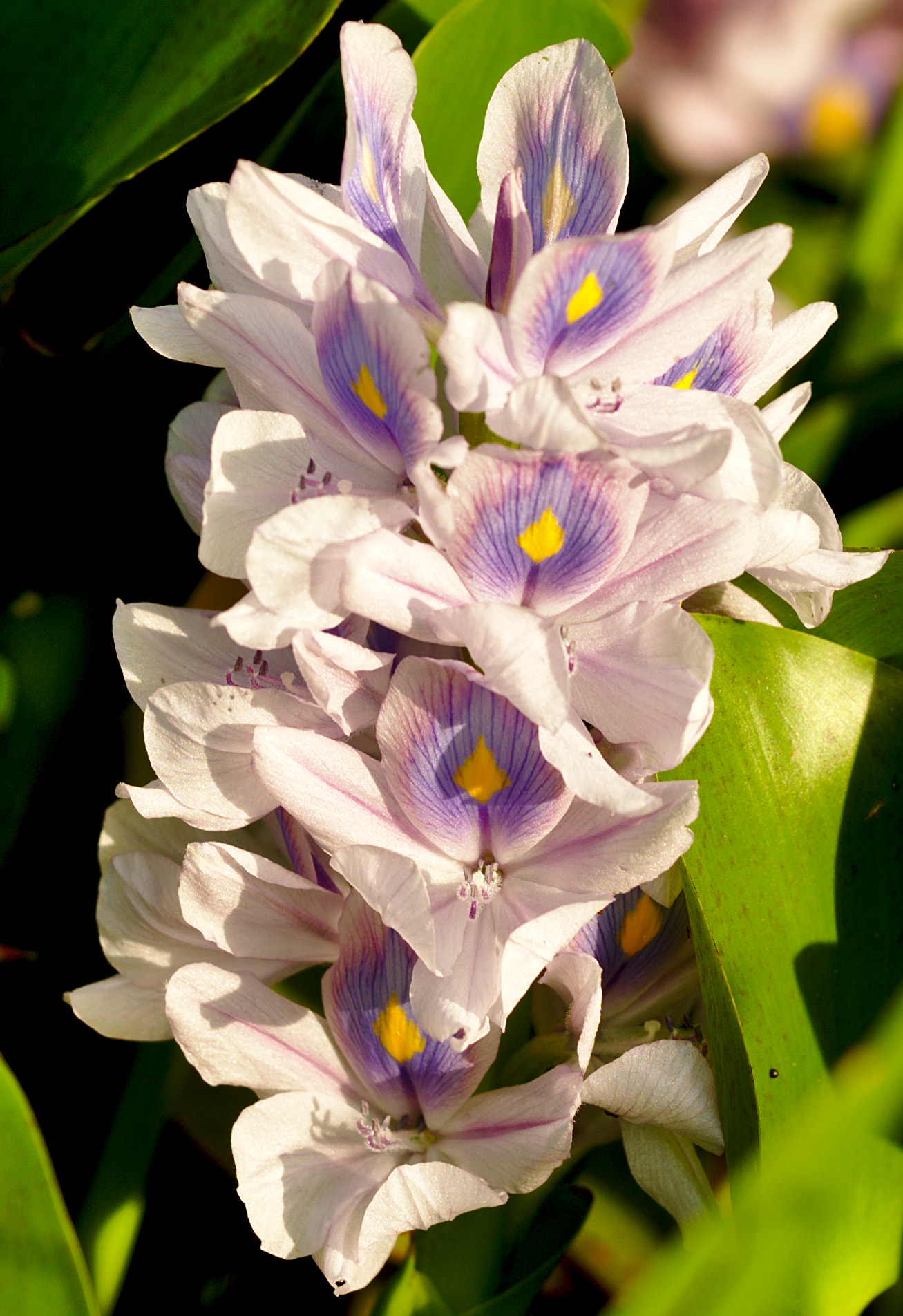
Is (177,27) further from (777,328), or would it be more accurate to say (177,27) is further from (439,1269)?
(439,1269)

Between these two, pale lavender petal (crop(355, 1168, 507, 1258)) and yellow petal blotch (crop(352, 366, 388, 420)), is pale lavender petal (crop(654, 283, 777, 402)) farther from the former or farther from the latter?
pale lavender petal (crop(355, 1168, 507, 1258))

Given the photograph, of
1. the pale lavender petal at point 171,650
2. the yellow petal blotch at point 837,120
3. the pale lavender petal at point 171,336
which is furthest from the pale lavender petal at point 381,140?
the yellow petal blotch at point 837,120

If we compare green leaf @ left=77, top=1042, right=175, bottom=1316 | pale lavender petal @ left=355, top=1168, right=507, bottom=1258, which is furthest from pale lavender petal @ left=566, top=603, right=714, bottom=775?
green leaf @ left=77, top=1042, right=175, bottom=1316

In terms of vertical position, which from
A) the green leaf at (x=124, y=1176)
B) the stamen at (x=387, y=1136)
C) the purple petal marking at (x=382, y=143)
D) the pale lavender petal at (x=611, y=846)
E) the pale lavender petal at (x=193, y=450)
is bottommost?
the green leaf at (x=124, y=1176)

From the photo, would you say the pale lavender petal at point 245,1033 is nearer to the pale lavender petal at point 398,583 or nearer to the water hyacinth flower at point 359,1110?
the water hyacinth flower at point 359,1110

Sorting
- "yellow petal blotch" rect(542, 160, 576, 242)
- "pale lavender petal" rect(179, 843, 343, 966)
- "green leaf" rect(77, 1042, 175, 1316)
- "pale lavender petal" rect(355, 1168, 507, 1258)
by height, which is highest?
"yellow petal blotch" rect(542, 160, 576, 242)

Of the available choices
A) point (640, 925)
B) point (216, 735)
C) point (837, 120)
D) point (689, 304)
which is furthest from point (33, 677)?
point (837, 120)

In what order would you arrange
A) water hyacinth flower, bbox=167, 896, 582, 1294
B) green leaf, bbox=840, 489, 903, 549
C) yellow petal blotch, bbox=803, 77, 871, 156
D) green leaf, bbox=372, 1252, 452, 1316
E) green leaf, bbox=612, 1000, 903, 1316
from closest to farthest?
green leaf, bbox=612, 1000, 903, 1316 → water hyacinth flower, bbox=167, 896, 582, 1294 → green leaf, bbox=372, 1252, 452, 1316 → green leaf, bbox=840, 489, 903, 549 → yellow petal blotch, bbox=803, 77, 871, 156
